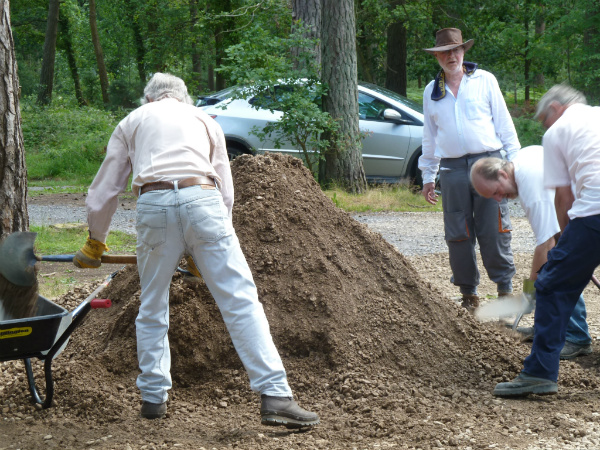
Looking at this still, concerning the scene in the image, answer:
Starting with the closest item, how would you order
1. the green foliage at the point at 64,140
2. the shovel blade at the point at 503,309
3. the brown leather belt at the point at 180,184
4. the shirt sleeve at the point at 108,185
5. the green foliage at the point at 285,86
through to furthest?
the brown leather belt at the point at 180,184, the shirt sleeve at the point at 108,185, the shovel blade at the point at 503,309, the green foliage at the point at 285,86, the green foliage at the point at 64,140

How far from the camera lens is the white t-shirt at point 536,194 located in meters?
4.09

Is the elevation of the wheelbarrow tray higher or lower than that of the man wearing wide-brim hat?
lower

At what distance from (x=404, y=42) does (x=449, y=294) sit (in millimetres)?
12110

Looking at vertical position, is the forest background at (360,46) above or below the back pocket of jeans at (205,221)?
above

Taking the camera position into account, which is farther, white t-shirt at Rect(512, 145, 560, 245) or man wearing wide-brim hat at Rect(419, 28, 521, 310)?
man wearing wide-brim hat at Rect(419, 28, 521, 310)

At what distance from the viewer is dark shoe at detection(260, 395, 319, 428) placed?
3.19 metres

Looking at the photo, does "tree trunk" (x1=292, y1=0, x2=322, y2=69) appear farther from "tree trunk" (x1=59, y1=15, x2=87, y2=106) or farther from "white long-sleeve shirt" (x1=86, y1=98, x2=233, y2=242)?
"tree trunk" (x1=59, y1=15, x2=87, y2=106)

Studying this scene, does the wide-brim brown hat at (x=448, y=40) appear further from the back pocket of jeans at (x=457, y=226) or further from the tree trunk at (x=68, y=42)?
the tree trunk at (x=68, y=42)

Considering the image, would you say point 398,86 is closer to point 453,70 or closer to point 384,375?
point 453,70

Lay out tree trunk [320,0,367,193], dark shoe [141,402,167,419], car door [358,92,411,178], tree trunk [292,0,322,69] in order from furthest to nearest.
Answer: tree trunk [292,0,322,69]
car door [358,92,411,178]
tree trunk [320,0,367,193]
dark shoe [141,402,167,419]

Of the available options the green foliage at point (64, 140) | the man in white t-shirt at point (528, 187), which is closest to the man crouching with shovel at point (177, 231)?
the man in white t-shirt at point (528, 187)

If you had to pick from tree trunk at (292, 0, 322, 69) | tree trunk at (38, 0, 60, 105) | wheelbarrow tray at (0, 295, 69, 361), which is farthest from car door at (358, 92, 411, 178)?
tree trunk at (38, 0, 60, 105)

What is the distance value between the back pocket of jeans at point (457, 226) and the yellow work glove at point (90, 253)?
2700 mm

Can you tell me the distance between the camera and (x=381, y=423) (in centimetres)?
345
